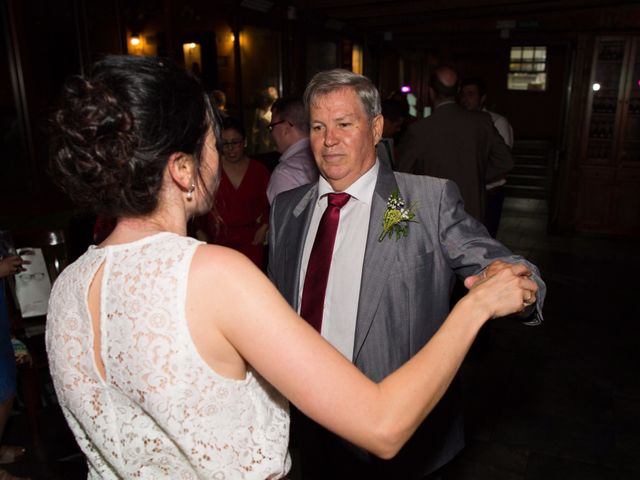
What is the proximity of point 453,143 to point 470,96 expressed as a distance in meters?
1.66

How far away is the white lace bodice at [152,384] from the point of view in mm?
843

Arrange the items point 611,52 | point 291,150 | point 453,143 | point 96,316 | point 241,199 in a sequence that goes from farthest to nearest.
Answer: point 611,52
point 453,143
point 241,199
point 291,150
point 96,316

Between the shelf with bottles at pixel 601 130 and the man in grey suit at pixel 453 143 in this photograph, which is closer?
the man in grey suit at pixel 453 143

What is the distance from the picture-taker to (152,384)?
0.85 metres

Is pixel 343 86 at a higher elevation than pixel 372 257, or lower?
higher

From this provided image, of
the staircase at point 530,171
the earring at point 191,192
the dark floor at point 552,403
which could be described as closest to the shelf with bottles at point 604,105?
the dark floor at point 552,403

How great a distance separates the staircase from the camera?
395 inches

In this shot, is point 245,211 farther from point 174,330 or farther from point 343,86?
point 174,330

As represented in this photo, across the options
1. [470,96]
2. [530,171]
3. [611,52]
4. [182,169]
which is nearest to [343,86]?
[182,169]

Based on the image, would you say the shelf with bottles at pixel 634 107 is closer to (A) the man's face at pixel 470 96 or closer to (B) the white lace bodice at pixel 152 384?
(A) the man's face at pixel 470 96

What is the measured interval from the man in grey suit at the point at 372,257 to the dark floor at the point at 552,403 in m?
1.14

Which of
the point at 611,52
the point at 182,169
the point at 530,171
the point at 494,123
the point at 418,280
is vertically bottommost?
the point at 530,171

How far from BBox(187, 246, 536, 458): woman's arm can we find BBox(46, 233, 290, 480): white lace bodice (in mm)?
41

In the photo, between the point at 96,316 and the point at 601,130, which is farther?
the point at 601,130
